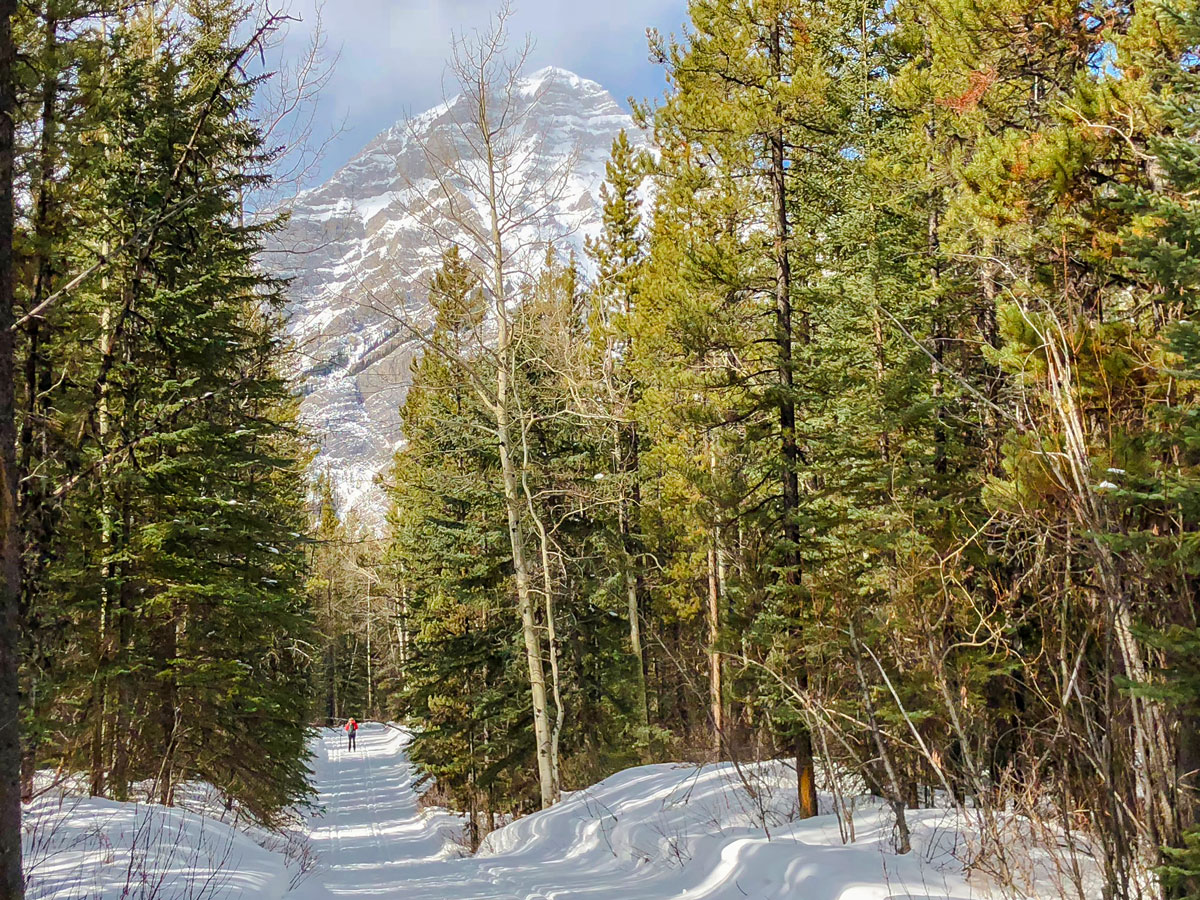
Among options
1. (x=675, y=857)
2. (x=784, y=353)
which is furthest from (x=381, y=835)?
(x=784, y=353)

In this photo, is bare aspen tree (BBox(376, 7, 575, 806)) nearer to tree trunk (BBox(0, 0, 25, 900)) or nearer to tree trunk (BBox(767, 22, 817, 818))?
tree trunk (BBox(767, 22, 817, 818))

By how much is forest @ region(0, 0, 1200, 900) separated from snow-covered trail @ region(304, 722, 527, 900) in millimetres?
1976

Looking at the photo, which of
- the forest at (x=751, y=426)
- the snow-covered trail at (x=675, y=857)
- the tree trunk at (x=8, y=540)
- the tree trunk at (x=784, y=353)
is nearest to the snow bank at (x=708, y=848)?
the snow-covered trail at (x=675, y=857)

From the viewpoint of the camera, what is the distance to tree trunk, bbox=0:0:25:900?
177 inches

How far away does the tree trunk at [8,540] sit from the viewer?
4.50 m

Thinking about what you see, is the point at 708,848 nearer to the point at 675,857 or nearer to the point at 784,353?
the point at 675,857

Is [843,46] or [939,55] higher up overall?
[843,46]

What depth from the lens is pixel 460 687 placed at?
21.5m

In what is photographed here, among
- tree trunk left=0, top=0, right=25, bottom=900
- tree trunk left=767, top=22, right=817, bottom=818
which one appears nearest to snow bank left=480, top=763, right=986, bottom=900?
tree trunk left=767, top=22, right=817, bottom=818

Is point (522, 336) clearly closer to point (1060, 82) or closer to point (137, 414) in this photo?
point (137, 414)

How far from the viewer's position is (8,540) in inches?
185

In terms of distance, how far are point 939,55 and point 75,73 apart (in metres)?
8.83

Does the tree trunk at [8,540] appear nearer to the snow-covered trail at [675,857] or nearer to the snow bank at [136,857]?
the snow bank at [136,857]

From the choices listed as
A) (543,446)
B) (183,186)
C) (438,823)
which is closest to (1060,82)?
(183,186)
